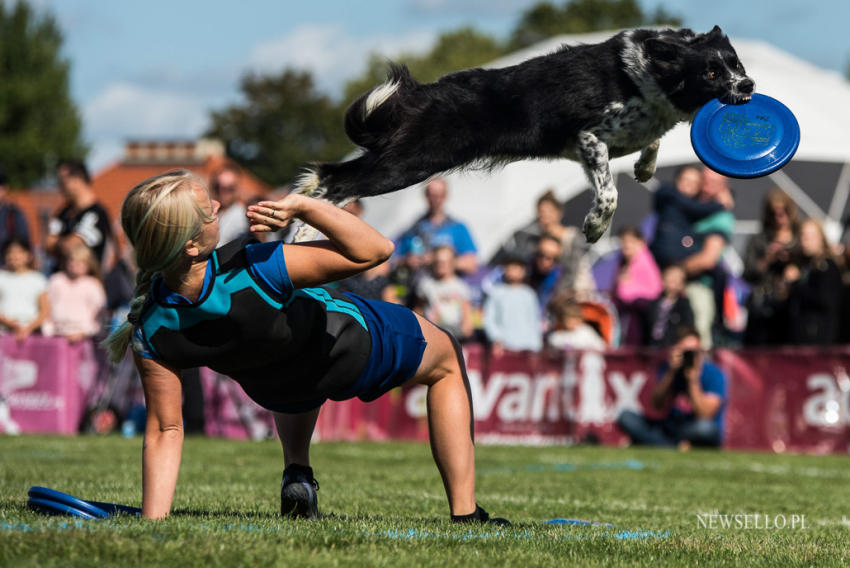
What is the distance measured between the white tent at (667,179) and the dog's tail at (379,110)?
11883mm

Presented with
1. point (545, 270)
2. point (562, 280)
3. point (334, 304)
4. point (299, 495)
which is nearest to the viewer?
point (334, 304)

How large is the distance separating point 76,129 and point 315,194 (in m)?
43.0

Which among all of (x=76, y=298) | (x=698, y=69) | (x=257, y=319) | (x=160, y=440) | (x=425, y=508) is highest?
(x=698, y=69)

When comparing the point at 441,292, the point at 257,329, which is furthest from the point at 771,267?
the point at 257,329

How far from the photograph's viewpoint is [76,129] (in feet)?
150

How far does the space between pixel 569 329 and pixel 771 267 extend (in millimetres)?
1902

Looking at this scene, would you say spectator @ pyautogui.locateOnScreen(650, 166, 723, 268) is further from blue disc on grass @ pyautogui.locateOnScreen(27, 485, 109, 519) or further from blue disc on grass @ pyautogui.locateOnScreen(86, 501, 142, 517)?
blue disc on grass @ pyautogui.locateOnScreen(27, 485, 109, 519)

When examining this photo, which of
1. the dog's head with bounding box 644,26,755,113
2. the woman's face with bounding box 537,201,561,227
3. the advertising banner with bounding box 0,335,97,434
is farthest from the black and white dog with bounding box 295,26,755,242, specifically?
the advertising banner with bounding box 0,335,97,434

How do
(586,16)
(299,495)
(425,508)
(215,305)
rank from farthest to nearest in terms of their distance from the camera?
(586,16), (425,508), (299,495), (215,305)

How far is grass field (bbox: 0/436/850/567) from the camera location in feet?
11.2

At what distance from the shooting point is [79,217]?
10.8 metres

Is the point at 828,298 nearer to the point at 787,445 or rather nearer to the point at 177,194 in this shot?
the point at 787,445

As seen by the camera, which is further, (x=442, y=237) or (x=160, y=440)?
(x=442, y=237)

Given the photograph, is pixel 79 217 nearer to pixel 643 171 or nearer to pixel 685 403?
pixel 685 403
